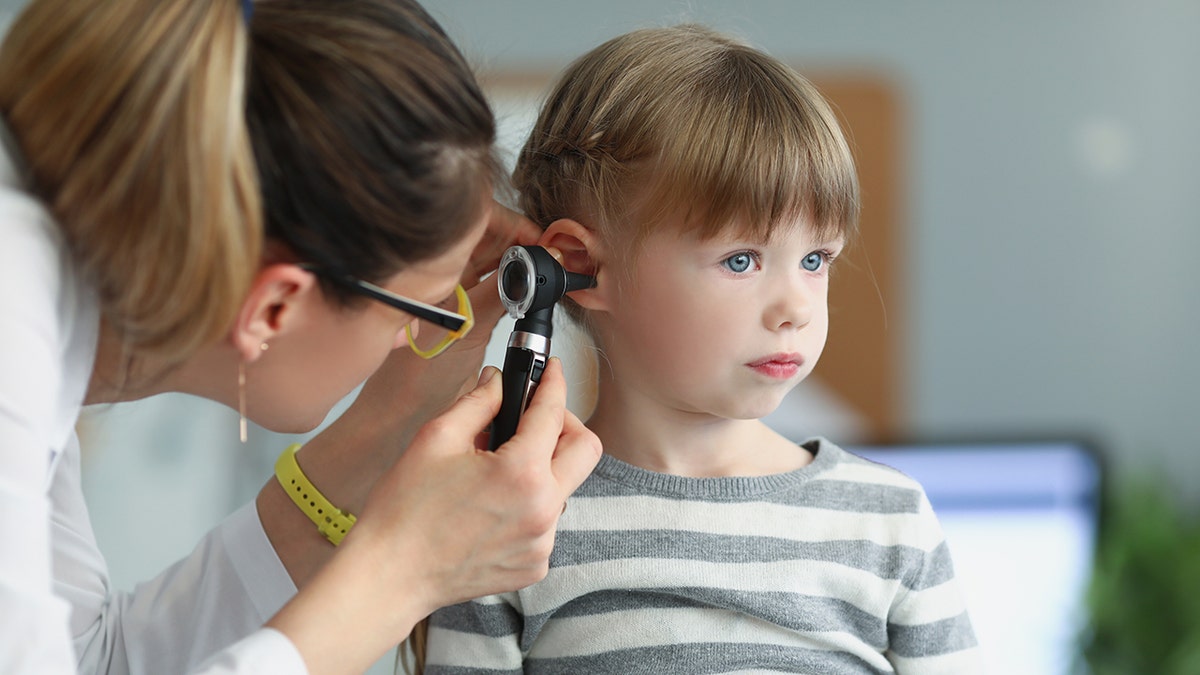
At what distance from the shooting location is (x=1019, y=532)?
2.00 metres

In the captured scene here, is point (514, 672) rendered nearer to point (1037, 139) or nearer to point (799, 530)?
point (799, 530)

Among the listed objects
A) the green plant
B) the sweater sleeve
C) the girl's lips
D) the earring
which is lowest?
the green plant

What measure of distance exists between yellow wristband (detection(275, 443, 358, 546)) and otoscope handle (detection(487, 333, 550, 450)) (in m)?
0.22

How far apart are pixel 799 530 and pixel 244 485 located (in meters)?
1.41

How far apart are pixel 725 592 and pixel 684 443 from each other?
0.15 meters

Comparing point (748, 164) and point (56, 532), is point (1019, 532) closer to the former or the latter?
point (748, 164)

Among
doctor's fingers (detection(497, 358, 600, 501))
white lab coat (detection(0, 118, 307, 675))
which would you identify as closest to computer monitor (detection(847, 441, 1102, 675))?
doctor's fingers (detection(497, 358, 600, 501))

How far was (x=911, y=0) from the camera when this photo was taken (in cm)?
312

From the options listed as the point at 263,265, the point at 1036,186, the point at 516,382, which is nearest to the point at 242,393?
the point at 263,265

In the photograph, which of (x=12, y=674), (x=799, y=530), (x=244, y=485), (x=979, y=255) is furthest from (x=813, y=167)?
(x=979, y=255)

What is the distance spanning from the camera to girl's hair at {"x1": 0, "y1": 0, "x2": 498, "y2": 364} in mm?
757

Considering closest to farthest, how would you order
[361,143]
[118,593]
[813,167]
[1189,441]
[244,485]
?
[361,143] → [813,167] → [118,593] → [244,485] → [1189,441]

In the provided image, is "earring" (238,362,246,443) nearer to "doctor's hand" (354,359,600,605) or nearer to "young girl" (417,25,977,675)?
"doctor's hand" (354,359,600,605)

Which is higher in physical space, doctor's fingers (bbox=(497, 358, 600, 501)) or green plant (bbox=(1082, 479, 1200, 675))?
doctor's fingers (bbox=(497, 358, 600, 501))
